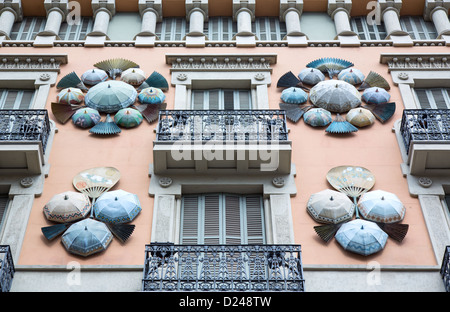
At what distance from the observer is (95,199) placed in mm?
14734

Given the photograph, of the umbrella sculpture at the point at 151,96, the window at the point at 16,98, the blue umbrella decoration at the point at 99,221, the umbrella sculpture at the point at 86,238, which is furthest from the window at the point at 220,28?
the umbrella sculpture at the point at 86,238

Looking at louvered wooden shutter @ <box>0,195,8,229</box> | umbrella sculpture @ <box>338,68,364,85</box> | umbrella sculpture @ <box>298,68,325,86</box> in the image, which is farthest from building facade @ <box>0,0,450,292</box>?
umbrella sculpture @ <box>338,68,364,85</box>

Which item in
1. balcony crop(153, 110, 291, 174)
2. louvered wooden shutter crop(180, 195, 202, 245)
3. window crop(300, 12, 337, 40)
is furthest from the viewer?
window crop(300, 12, 337, 40)

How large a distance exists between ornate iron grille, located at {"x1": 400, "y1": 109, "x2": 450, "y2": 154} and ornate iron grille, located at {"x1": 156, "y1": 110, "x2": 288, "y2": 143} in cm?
270

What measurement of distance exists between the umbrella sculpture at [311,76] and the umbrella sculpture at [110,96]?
422 centimetres

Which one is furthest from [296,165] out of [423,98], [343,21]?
[343,21]

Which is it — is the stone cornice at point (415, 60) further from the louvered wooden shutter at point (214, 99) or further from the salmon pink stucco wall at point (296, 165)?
the louvered wooden shutter at point (214, 99)

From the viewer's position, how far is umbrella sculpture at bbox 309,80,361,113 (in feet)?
55.2

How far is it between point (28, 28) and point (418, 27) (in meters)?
11.3

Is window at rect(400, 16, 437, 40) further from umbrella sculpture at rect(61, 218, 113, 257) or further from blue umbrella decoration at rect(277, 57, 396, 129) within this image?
umbrella sculpture at rect(61, 218, 113, 257)

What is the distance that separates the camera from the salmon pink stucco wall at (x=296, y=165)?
13.7m

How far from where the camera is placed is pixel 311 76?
58.1 ft

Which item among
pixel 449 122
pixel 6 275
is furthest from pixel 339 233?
pixel 6 275

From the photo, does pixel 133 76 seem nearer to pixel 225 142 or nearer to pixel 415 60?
pixel 225 142
